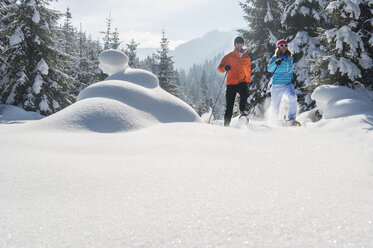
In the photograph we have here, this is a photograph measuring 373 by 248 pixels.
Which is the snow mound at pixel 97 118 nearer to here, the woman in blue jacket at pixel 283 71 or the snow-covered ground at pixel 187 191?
the snow-covered ground at pixel 187 191

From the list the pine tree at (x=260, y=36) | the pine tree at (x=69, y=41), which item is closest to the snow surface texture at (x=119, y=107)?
the pine tree at (x=260, y=36)

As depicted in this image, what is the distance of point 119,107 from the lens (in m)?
4.73

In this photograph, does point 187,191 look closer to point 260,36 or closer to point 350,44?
point 350,44

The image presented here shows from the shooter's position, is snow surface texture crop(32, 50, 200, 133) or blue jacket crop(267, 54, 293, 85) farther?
blue jacket crop(267, 54, 293, 85)

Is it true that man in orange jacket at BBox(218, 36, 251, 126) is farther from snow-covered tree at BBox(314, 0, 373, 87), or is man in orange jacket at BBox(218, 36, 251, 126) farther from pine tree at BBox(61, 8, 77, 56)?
pine tree at BBox(61, 8, 77, 56)

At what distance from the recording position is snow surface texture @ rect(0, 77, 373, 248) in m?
1.09

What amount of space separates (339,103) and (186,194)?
14.4 ft

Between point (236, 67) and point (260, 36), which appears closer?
point (236, 67)

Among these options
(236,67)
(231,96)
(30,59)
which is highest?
(30,59)

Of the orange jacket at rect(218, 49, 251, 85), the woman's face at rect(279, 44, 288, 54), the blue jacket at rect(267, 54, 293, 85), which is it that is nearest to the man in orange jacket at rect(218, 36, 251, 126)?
the orange jacket at rect(218, 49, 251, 85)

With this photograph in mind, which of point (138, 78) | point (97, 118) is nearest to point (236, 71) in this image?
point (138, 78)

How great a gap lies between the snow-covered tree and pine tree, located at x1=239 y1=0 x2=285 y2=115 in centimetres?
780

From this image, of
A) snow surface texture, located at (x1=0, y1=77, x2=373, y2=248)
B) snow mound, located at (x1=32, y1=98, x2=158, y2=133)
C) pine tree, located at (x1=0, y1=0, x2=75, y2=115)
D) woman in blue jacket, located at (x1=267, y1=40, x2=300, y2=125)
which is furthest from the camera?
pine tree, located at (x1=0, y1=0, x2=75, y2=115)

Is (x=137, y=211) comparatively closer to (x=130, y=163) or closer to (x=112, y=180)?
(x=112, y=180)
